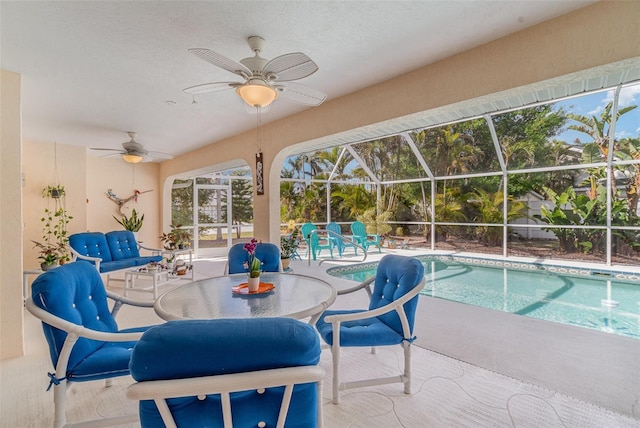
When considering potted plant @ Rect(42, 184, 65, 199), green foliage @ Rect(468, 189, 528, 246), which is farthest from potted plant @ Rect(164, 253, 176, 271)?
green foliage @ Rect(468, 189, 528, 246)

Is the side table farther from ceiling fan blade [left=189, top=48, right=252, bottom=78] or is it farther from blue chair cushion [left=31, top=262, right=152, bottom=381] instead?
ceiling fan blade [left=189, top=48, right=252, bottom=78]

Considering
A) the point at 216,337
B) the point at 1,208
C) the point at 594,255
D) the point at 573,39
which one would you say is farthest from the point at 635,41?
the point at 594,255

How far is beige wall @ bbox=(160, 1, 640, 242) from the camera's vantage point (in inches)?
84.0

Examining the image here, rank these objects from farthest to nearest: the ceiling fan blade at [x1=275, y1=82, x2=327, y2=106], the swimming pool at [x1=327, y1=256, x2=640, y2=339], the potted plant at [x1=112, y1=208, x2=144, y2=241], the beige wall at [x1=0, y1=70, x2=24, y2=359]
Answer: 1. the potted plant at [x1=112, y1=208, x2=144, y2=241]
2. the swimming pool at [x1=327, y1=256, x2=640, y2=339]
3. the beige wall at [x1=0, y1=70, x2=24, y2=359]
4. the ceiling fan blade at [x1=275, y1=82, x2=327, y2=106]

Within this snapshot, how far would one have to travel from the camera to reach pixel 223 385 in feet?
3.04

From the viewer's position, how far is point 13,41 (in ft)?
8.46

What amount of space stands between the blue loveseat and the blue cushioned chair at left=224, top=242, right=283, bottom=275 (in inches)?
100.0

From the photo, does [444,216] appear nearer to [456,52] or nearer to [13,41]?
[456,52]

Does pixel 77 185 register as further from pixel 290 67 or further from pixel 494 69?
pixel 494 69

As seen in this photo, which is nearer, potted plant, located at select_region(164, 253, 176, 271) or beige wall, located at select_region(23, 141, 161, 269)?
potted plant, located at select_region(164, 253, 176, 271)

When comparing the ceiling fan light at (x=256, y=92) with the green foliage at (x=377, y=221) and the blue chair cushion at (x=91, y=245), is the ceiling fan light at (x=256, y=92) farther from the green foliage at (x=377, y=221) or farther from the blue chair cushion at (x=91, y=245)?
the green foliage at (x=377, y=221)

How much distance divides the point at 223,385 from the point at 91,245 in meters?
5.12

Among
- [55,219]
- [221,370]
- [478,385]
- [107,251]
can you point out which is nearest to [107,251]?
[107,251]

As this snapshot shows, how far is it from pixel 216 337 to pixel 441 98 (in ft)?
9.47
